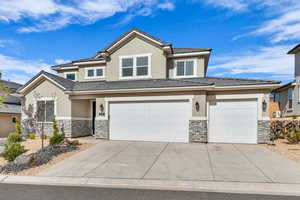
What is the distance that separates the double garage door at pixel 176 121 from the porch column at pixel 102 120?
0.41m

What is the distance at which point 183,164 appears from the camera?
266 inches

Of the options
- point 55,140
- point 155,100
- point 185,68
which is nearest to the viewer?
point 55,140

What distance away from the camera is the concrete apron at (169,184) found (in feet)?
15.3

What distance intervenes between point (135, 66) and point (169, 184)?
999 centimetres

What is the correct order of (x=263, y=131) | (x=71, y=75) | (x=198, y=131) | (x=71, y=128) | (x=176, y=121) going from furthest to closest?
(x=71, y=75) → (x=71, y=128) → (x=176, y=121) → (x=198, y=131) → (x=263, y=131)

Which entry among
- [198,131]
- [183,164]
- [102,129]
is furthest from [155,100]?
[183,164]

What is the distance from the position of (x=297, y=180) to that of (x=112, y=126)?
9643 mm

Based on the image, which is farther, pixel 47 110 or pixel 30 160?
pixel 47 110

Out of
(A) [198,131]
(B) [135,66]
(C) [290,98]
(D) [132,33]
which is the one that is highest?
(D) [132,33]

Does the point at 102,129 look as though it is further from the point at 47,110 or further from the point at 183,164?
the point at 183,164

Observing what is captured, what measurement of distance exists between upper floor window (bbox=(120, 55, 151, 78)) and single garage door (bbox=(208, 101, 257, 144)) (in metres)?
5.57

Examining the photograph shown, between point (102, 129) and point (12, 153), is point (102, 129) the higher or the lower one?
the higher one

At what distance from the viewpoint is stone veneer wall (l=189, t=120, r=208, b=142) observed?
34.3 feet

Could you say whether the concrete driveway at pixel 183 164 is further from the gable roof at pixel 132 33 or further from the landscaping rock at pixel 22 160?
the gable roof at pixel 132 33
